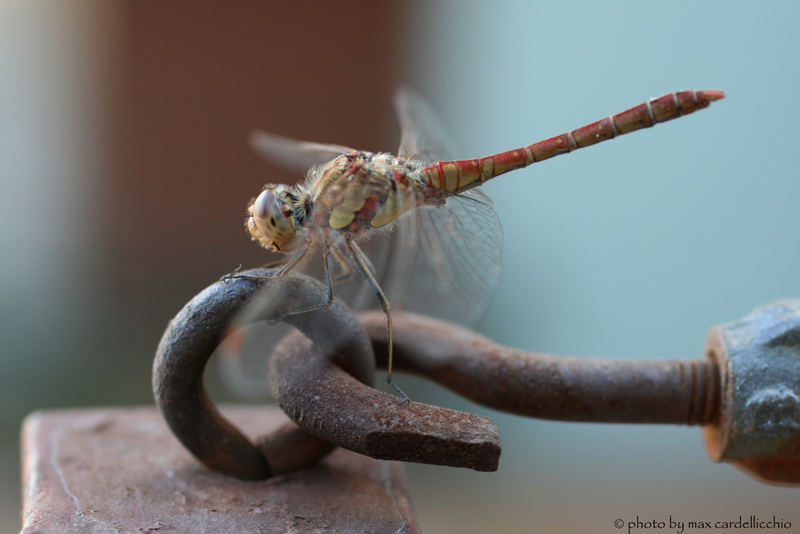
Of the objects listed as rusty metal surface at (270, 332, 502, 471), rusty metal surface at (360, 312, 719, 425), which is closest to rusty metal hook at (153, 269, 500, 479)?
rusty metal surface at (270, 332, 502, 471)

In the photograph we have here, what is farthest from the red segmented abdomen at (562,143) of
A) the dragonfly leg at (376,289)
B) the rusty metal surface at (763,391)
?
the rusty metal surface at (763,391)

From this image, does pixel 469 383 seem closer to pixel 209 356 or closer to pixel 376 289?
pixel 376 289

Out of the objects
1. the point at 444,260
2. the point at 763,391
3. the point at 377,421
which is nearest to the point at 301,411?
the point at 377,421

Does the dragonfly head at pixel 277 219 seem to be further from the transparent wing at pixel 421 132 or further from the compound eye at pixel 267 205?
the transparent wing at pixel 421 132

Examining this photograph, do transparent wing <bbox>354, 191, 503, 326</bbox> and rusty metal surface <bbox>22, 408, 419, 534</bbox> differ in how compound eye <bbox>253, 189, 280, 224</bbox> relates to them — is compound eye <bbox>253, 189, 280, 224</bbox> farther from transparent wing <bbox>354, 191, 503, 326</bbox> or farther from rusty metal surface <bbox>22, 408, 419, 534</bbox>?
rusty metal surface <bbox>22, 408, 419, 534</bbox>

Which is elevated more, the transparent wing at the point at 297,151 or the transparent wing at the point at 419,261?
the transparent wing at the point at 297,151

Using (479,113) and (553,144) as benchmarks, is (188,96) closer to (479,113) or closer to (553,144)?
(479,113)
